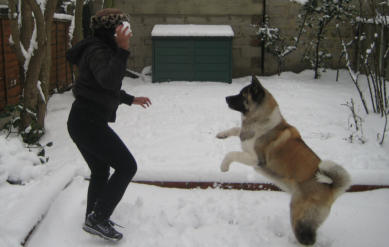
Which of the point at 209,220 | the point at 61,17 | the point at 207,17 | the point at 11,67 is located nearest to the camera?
the point at 209,220

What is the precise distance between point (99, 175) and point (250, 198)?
4.80 ft

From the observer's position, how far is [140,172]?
164 inches

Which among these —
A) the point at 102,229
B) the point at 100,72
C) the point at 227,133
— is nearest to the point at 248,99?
the point at 227,133

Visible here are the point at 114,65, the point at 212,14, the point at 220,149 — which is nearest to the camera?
the point at 114,65

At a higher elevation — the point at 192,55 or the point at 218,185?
the point at 192,55

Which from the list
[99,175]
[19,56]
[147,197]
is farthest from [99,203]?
[19,56]

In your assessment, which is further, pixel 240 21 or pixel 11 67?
pixel 240 21

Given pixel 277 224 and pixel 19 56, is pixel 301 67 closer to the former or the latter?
pixel 19 56

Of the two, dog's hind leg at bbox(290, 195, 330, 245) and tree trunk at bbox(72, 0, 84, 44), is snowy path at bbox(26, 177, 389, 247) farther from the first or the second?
tree trunk at bbox(72, 0, 84, 44)

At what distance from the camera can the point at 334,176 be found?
9.42 feet

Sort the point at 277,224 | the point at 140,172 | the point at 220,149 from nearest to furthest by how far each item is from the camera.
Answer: the point at 277,224 < the point at 140,172 < the point at 220,149

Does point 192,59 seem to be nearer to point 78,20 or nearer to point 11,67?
point 78,20

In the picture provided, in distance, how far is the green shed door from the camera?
10383mm

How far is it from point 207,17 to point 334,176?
899 centimetres
